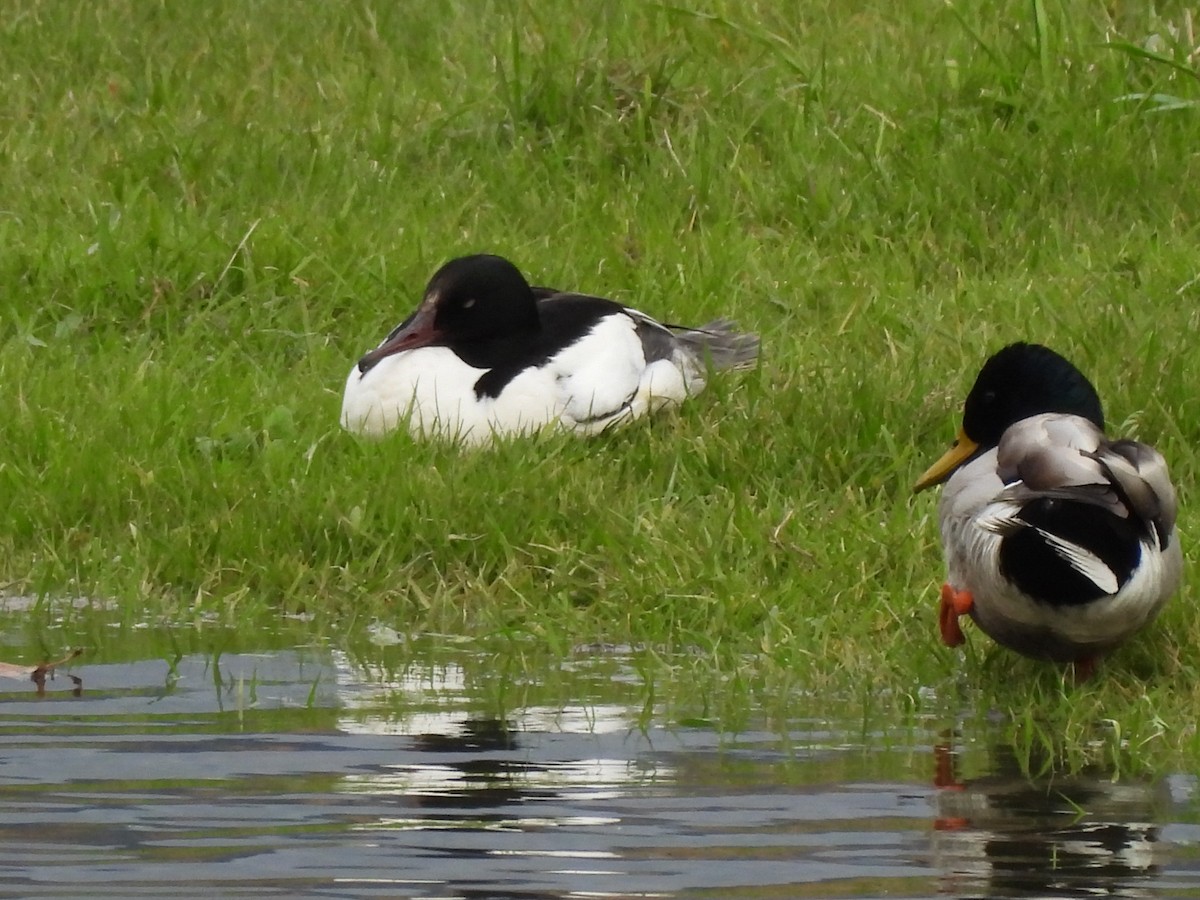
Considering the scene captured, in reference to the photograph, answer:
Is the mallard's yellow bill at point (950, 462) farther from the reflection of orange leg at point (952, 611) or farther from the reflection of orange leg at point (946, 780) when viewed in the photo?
the reflection of orange leg at point (946, 780)

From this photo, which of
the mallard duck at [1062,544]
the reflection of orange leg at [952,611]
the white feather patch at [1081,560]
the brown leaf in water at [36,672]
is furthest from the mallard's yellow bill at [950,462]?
the brown leaf in water at [36,672]

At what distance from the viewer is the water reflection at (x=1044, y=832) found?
3.72 meters

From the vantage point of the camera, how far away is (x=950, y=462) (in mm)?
5938

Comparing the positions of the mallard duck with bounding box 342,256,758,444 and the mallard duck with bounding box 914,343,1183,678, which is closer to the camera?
the mallard duck with bounding box 914,343,1183,678

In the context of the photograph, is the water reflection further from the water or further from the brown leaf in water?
the brown leaf in water

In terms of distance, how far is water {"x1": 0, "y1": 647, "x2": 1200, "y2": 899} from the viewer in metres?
3.73

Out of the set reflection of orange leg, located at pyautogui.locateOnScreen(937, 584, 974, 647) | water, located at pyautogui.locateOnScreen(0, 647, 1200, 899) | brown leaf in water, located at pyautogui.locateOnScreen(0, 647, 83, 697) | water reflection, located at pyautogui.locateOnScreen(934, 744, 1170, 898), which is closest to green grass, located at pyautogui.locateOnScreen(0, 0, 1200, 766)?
reflection of orange leg, located at pyautogui.locateOnScreen(937, 584, 974, 647)

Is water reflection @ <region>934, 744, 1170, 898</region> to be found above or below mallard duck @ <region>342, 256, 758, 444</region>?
below

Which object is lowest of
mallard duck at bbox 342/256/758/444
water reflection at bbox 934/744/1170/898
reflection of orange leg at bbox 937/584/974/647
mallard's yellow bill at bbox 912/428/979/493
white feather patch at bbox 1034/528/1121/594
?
water reflection at bbox 934/744/1170/898

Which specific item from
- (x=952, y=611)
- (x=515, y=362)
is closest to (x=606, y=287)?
(x=515, y=362)

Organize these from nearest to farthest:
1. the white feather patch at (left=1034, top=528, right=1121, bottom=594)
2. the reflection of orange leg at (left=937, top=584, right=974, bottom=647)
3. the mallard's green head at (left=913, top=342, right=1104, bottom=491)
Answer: the white feather patch at (left=1034, top=528, right=1121, bottom=594), the reflection of orange leg at (left=937, top=584, right=974, bottom=647), the mallard's green head at (left=913, top=342, right=1104, bottom=491)

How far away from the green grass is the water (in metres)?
0.39

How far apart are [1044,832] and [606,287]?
4.79 m

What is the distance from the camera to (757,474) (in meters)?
6.68
